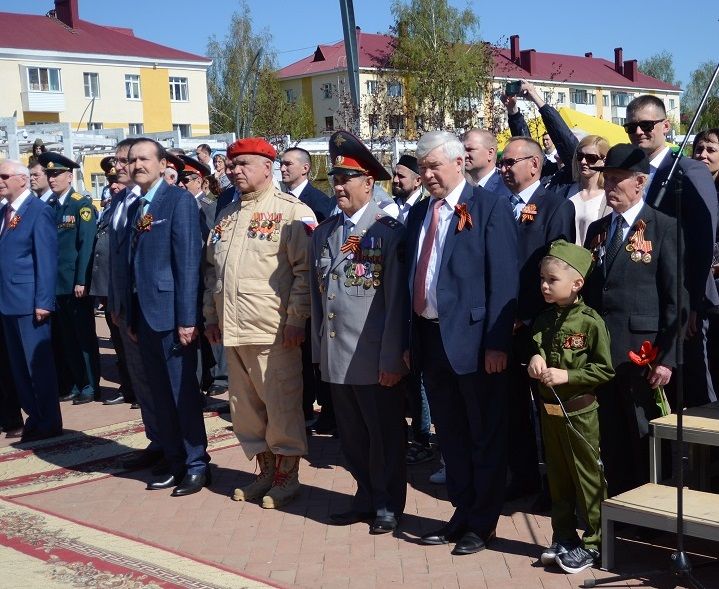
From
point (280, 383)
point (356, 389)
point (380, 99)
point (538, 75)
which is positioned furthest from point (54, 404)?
point (538, 75)

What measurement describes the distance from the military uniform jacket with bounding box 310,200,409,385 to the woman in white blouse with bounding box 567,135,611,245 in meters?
1.44

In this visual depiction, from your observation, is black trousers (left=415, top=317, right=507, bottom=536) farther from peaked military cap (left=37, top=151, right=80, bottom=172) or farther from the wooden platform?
peaked military cap (left=37, top=151, right=80, bottom=172)

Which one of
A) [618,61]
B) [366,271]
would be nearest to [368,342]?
[366,271]

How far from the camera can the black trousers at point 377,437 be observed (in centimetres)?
539

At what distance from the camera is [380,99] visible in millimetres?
30141

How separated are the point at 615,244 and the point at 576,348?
61 cm

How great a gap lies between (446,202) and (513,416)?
5.25 feet

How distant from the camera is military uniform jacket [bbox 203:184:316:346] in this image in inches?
231

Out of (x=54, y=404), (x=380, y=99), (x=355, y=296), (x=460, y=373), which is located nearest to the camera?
(x=460, y=373)

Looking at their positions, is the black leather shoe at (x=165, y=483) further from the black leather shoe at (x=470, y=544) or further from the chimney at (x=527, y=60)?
the chimney at (x=527, y=60)

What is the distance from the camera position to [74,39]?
49.9 meters

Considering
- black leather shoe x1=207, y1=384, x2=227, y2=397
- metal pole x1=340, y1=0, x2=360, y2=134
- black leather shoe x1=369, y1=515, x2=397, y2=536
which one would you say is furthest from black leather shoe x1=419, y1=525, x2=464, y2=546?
metal pole x1=340, y1=0, x2=360, y2=134

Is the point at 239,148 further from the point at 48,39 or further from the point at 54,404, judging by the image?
the point at 48,39

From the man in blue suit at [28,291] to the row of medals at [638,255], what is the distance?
4953mm
